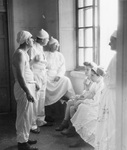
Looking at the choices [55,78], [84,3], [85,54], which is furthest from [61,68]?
[84,3]

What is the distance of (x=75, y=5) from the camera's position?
5066 mm

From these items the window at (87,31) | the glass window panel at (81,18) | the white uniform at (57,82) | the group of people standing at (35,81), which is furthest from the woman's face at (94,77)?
the glass window panel at (81,18)

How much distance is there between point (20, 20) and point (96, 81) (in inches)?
92.7

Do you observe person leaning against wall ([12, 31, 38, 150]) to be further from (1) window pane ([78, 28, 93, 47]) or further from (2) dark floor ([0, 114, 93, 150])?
(1) window pane ([78, 28, 93, 47])

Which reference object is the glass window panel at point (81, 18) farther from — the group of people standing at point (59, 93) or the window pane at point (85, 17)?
the group of people standing at point (59, 93)

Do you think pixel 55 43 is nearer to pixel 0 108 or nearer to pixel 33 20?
pixel 33 20

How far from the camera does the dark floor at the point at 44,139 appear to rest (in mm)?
3550

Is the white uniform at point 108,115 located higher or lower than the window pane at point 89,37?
lower

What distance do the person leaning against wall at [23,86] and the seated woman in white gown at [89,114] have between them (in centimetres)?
63

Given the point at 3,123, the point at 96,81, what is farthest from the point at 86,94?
the point at 3,123

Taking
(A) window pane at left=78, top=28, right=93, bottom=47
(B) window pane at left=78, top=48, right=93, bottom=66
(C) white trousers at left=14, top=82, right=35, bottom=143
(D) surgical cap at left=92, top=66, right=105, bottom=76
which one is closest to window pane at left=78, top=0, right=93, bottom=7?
(A) window pane at left=78, top=28, right=93, bottom=47

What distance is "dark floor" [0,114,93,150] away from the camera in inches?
140

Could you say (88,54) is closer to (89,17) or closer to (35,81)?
(89,17)

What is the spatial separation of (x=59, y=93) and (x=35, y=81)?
1.17 meters
